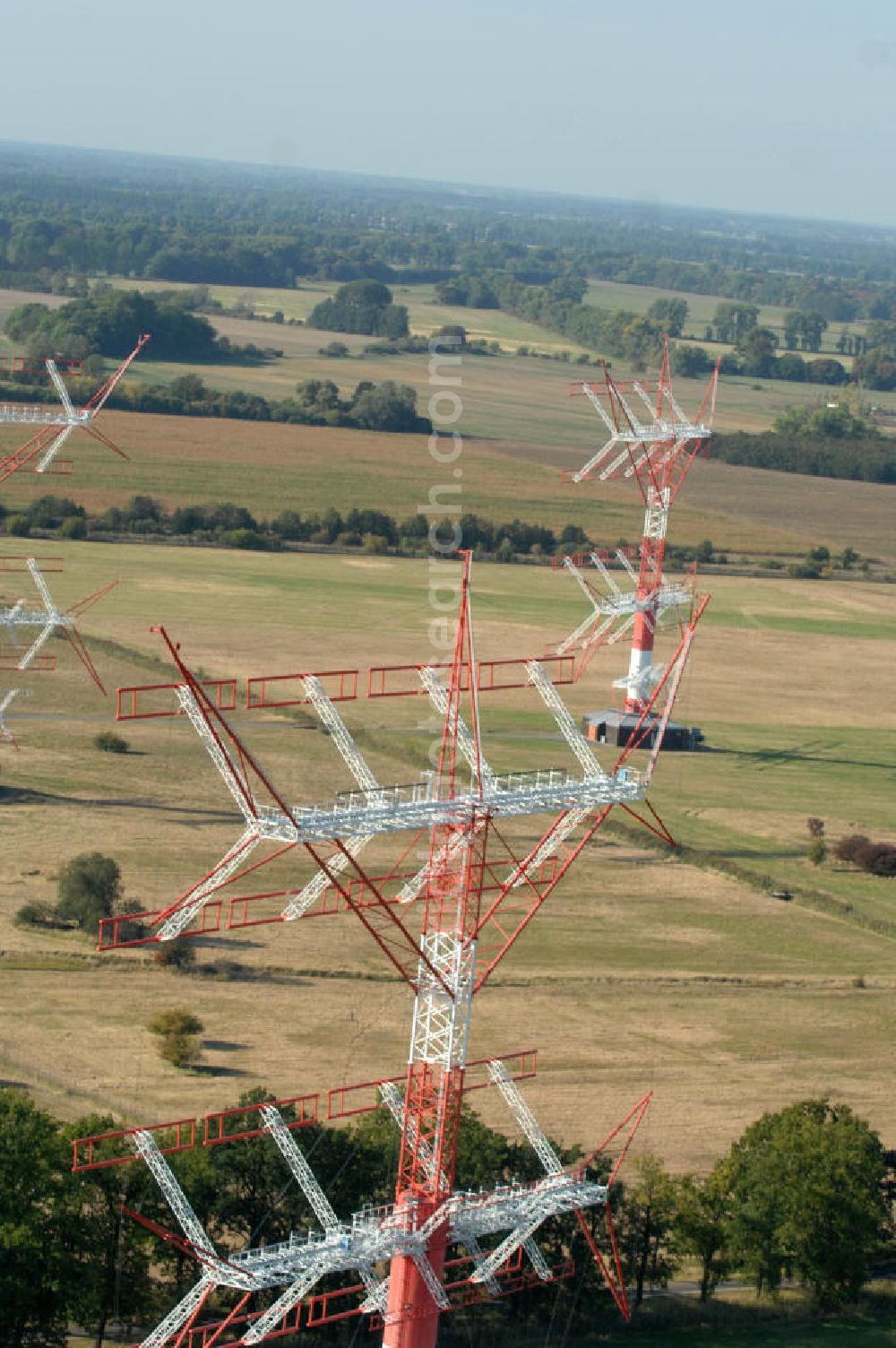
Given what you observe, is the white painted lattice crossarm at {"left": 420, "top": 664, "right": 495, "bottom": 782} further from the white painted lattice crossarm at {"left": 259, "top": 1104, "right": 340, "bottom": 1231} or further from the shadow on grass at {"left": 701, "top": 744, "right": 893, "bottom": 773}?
the shadow on grass at {"left": 701, "top": 744, "right": 893, "bottom": 773}

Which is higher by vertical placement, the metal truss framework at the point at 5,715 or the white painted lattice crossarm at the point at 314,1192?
the white painted lattice crossarm at the point at 314,1192

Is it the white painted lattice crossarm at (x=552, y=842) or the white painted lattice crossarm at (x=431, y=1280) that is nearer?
the white painted lattice crossarm at (x=431, y=1280)

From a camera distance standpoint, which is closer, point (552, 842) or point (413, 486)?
point (552, 842)

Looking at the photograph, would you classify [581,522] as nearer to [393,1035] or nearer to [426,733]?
[426,733]

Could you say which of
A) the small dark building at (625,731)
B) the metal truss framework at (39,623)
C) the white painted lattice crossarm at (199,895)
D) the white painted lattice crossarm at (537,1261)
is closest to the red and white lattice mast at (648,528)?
the small dark building at (625,731)

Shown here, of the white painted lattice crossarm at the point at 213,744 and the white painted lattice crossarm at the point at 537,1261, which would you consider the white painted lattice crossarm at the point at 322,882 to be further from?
the white painted lattice crossarm at the point at 537,1261

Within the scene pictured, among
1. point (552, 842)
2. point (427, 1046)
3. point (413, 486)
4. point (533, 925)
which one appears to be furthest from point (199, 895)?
point (413, 486)

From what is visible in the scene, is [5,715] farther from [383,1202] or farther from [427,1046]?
[427,1046]
